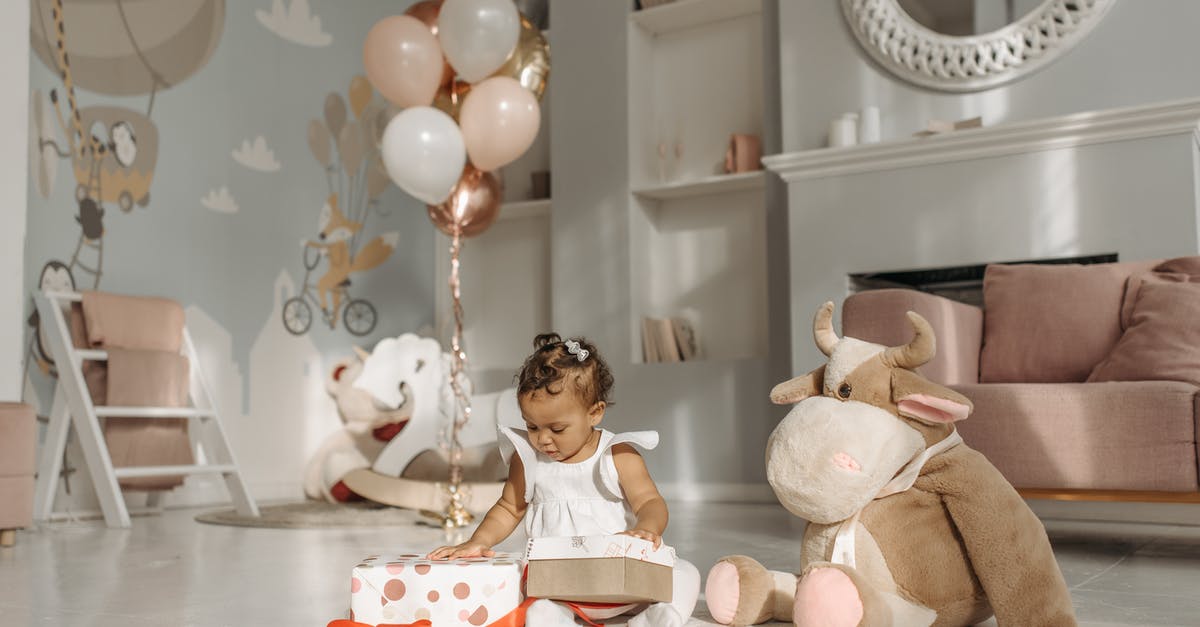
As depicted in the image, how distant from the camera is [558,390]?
146 cm

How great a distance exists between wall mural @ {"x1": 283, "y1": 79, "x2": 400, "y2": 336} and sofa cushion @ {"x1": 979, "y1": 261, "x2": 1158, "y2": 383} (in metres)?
2.89

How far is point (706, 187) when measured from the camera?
4.35 m

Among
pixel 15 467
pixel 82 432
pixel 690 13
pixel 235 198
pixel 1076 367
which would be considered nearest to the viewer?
pixel 1076 367

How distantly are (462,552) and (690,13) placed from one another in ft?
11.3

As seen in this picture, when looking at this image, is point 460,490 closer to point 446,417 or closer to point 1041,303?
point 446,417

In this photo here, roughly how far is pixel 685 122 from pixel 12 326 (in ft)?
8.98

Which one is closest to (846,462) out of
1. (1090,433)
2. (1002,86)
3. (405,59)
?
(1090,433)

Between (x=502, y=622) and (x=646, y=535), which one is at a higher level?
(x=646, y=535)

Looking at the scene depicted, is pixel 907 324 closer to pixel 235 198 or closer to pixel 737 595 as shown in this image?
pixel 737 595

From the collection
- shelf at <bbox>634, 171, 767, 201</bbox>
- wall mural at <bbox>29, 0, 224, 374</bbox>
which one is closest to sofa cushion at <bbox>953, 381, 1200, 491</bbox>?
shelf at <bbox>634, 171, 767, 201</bbox>

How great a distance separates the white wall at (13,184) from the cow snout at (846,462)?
272 cm

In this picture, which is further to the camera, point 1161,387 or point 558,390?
point 1161,387

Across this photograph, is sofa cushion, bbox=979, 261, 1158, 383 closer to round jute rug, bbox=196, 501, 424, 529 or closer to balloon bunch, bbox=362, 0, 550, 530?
balloon bunch, bbox=362, 0, 550, 530

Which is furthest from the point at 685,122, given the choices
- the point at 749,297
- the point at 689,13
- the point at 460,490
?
the point at 460,490
